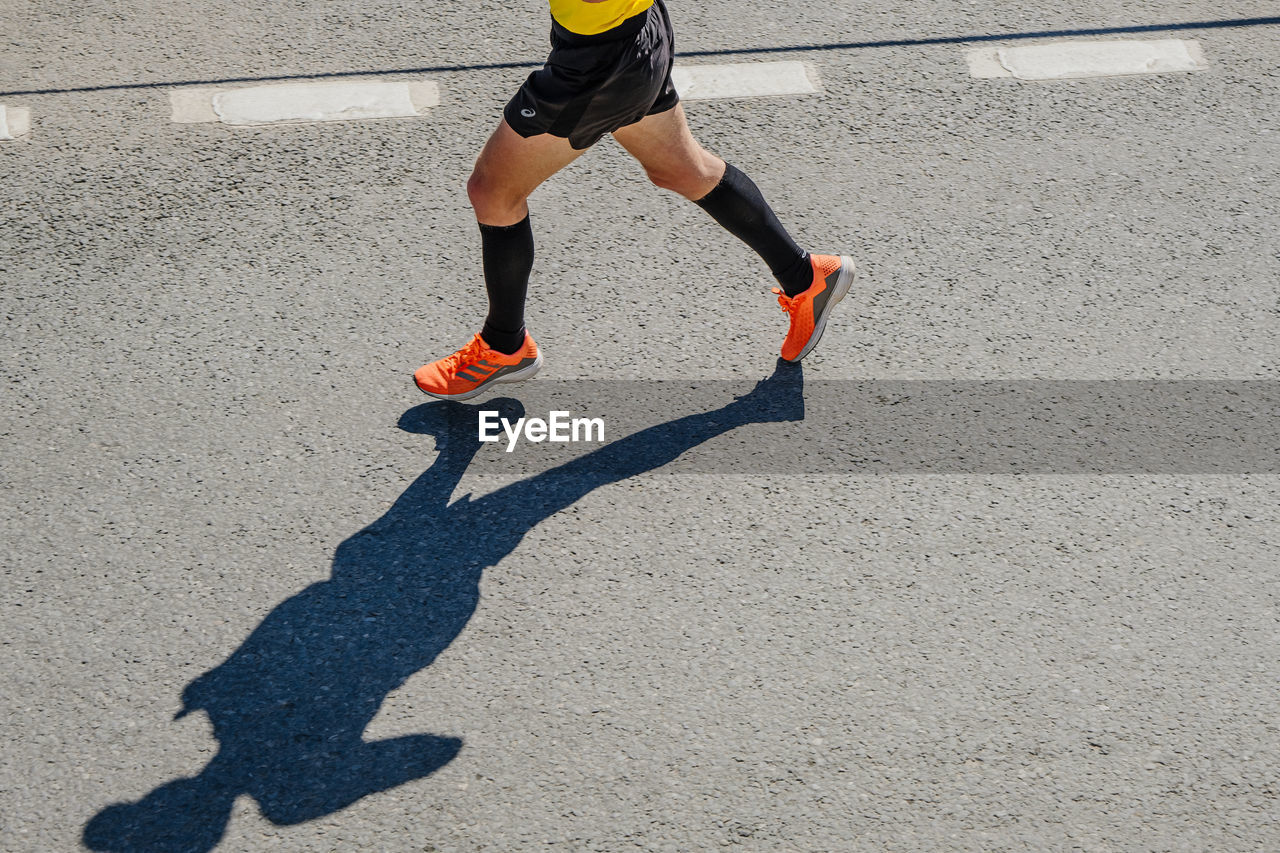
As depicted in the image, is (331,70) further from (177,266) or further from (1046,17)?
(1046,17)

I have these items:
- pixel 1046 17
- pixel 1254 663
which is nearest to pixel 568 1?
pixel 1254 663

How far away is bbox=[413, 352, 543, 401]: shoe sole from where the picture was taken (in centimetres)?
400

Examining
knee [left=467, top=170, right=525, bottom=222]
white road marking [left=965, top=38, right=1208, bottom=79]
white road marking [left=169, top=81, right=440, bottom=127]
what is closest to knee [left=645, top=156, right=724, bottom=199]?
knee [left=467, top=170, right=525, bottom=222]

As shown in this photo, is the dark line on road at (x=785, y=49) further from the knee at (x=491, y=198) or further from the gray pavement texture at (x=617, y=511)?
the knee at (x=491, y=198)

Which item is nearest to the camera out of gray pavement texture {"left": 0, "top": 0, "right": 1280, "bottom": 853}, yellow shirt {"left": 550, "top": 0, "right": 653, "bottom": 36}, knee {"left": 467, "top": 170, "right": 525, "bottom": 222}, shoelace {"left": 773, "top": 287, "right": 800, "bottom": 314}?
gray pavement texture {"left": 0, "top": 0, "right": 1280, "bottom": 853}

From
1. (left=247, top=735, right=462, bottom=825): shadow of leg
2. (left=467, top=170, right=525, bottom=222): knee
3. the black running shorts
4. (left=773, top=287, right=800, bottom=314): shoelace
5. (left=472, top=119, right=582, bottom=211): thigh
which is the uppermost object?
the black running shorts

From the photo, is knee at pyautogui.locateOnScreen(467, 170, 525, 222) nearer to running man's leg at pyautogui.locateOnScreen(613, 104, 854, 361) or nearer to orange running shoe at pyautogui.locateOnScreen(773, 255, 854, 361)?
running man's leg at pyautogui.locateOnScreen(613, 104, 854, 361)

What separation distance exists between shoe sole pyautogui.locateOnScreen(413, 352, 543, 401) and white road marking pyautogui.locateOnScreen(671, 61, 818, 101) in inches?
70.2

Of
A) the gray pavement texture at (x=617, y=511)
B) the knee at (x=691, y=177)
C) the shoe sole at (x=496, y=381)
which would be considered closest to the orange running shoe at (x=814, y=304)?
the gray pavement texture at (x=617, y=511)

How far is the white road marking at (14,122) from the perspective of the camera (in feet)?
16.7

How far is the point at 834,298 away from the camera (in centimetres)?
418

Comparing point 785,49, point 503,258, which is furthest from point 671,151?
point 785,49

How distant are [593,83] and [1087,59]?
10.1 feet

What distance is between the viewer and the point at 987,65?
5520 millimetres
